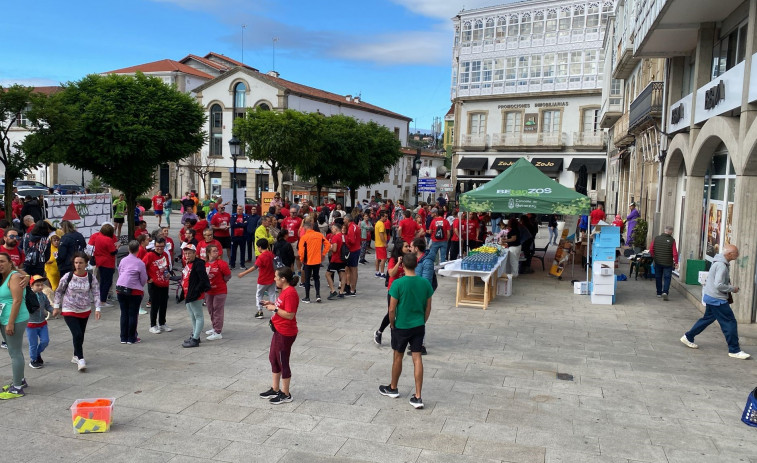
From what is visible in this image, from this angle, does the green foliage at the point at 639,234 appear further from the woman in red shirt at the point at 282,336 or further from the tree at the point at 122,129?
the woman in red shirt at the point at 282,336

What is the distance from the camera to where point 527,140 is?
142 ft

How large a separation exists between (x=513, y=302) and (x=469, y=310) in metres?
1.46

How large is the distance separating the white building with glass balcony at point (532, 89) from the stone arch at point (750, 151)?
1133 inches

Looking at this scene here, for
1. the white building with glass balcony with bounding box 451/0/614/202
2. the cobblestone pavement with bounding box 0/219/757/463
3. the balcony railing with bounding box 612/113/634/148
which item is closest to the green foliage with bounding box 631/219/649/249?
the balcony railing with bounding box 612/113/634/148

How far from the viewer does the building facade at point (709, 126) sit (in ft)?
35.6

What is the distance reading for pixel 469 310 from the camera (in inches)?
476

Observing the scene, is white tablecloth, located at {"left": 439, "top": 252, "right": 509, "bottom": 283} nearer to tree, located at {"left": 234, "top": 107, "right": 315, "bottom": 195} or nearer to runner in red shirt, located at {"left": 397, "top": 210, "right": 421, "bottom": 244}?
runner in red shirt, located at {"left": 397, "top": 210, "right": 421, "bottom": 244}

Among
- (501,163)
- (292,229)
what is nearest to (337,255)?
(292,229)

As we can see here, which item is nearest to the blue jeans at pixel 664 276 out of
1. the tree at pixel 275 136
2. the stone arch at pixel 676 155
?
the stone arch at pixel 676 155

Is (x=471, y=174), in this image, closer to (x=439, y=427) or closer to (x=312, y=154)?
(x=312, y=154)

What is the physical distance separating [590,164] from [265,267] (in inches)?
1401

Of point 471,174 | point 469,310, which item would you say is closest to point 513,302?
point 469,310

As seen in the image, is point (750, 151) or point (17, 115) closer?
point (750, 151)

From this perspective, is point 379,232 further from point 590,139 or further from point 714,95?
point 590,139
